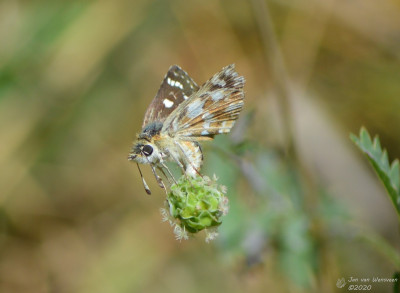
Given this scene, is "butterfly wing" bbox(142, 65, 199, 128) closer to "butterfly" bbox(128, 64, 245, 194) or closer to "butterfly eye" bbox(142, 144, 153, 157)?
"butterfly" bbox(128, 64, 245, 194)

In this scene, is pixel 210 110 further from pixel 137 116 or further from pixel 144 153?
pixel 137 116

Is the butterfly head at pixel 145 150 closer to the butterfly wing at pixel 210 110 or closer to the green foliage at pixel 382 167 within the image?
the butterfly wing at pixel 210 110

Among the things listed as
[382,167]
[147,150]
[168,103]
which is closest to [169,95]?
[168,103]

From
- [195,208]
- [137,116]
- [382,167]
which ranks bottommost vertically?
[382,167]

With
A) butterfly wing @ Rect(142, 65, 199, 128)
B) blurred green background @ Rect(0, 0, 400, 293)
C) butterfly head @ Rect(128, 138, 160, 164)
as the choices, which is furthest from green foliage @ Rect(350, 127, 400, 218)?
blurred green background @ Rect(0, 0, 400, 293)

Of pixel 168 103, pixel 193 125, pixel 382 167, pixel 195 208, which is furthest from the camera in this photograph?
pixel 168 103

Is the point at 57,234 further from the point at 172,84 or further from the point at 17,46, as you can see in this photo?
the point at 172,84

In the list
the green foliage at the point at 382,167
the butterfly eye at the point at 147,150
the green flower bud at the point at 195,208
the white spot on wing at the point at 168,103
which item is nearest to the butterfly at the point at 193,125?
the butterfly eye at the point at 147,150
